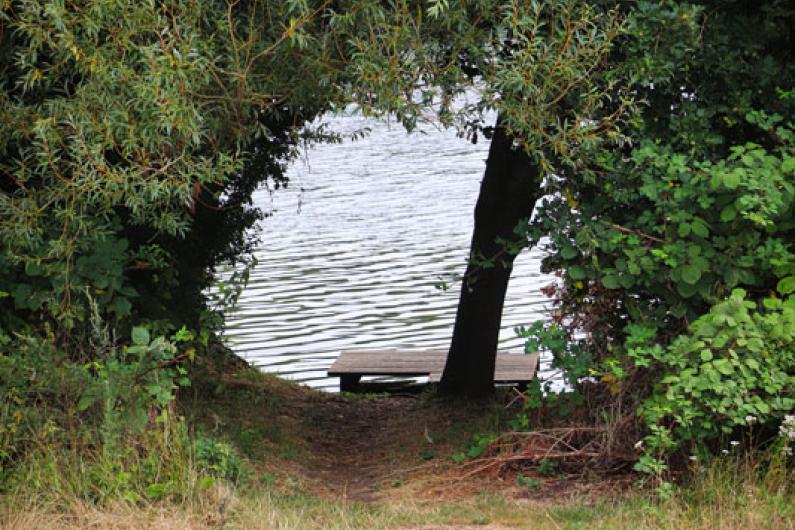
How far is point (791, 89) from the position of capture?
7.32 m

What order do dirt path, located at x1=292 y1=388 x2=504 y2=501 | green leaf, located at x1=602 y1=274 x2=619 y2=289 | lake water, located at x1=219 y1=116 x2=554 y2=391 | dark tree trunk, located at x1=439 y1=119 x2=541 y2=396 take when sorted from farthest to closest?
1. lake water, located at x1=219 y1=116 x2=554 y2=391
2. dark tree trunk, located at x1=439 y1=119 x2=541 y2=396
3. dirt path, located at x1=292 y1=388 x2=504 y2=501
4. green leaf, located at x1=602 y1=274 x2=619 y2=289

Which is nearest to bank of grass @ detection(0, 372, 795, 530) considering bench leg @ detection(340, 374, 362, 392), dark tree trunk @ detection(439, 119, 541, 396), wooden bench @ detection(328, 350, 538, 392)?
dark tree trunk @ detection(439, 119, 541, 396)

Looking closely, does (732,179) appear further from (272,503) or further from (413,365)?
(413,365)

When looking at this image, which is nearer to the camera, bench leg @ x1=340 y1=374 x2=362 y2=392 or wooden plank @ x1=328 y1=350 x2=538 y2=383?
wooden plank @ x1=328 y1=350 x2=538 y2=383

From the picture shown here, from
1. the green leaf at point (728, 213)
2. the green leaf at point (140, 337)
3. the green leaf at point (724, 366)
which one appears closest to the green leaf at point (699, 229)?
the green leaf at point (728, 213)

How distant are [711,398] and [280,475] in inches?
129

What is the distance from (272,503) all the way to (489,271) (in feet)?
15.2

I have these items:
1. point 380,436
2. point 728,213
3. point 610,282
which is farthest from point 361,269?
point 728,213

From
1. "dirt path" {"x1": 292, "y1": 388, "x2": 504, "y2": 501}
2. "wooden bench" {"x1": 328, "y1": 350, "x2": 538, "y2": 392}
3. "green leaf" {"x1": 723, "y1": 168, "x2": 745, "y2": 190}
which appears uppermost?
"green leaf" {"x1": 723, "y1": 168, "x2": 745, "y2": 190}

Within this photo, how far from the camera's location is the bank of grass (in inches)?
232

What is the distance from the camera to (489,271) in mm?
10883

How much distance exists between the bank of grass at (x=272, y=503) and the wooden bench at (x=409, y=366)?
18.9 feet

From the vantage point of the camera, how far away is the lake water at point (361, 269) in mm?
15961

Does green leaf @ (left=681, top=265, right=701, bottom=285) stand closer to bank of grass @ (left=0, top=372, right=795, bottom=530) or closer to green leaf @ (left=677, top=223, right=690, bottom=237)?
green leaf @ (left=677, top=223, right=690, bottom=237)
